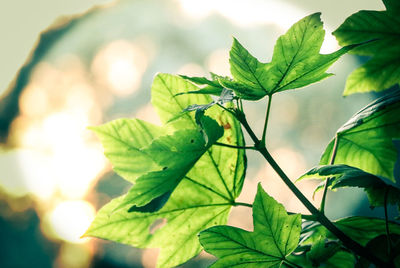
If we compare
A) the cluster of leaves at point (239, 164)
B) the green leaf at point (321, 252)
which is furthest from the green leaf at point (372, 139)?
the green leaf at point (321, 252)

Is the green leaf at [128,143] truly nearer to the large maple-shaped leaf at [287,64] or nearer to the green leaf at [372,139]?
the large maple-shaped leaf at [287,64]

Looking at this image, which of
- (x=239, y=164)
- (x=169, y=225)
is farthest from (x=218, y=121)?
(x=169, y=225)

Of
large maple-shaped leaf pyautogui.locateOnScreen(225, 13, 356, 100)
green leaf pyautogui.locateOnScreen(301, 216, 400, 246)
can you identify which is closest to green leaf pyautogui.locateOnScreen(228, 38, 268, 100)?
large maple-shaped leaf pyautogui.locateOnScreen(225, 13, 356, 100)

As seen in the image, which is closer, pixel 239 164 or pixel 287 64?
pixel 287 64

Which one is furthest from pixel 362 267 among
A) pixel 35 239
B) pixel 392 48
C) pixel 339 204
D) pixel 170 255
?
pixel 35 239

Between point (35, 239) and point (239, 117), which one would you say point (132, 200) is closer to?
point (239, 117)

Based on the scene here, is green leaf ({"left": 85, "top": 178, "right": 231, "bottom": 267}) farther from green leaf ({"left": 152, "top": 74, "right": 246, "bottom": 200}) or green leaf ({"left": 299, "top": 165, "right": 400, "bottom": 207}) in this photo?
green leaf ({"left": 299, "top": 165, "right": 400, "bottom": 207})

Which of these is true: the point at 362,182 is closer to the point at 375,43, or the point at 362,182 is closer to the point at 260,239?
the point at 260,239
